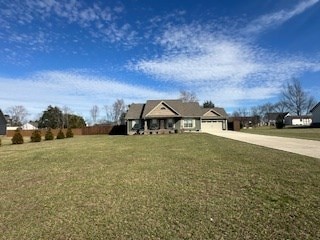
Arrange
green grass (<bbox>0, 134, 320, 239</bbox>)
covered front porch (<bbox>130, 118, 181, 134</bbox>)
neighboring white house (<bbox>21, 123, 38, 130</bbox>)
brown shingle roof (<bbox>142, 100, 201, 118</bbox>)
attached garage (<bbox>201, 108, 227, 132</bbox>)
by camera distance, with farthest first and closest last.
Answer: neighboring white house (<bbox>21, 123, 38, 130</bbox>) < attached garage (<bbox>201, 108, 227, 132</bbox>) < brown shingle roof (<bbox>142, 100, 201, 118</bbox>) < covered front porch (<bbox>130, 118, 181, 134</bbox>) < green grass (<bbox>0, 134, 320, 239</bbox>)

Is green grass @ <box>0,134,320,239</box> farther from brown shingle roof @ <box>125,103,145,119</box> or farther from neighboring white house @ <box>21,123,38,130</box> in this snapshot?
neighboring white house @ <box>21,123,38,130</box>

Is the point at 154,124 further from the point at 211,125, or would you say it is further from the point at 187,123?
the point at 211,125

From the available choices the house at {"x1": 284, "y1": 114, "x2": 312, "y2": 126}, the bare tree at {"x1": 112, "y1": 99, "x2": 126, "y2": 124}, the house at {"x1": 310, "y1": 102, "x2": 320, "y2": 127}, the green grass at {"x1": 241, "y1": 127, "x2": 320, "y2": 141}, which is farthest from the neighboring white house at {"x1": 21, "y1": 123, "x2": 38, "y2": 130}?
the house at {"x1": 284, "y1": 114, "x2": 312, "y2": 126}

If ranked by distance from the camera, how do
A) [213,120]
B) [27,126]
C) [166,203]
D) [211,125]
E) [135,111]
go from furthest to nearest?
[27,126] → [213,120] → [211,125] → [135,111] → [166,203]

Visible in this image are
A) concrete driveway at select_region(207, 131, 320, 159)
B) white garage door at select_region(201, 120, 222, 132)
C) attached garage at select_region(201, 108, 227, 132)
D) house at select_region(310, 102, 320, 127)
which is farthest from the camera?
house at select_region(310, 102, 320, 127)

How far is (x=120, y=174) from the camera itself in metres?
9.04

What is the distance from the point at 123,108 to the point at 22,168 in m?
77.1

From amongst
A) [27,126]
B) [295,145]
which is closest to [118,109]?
[27,126]

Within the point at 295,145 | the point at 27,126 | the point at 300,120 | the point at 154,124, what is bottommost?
the point at 295,145

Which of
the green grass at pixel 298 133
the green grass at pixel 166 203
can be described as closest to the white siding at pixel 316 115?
the green grass at pixel 298 133

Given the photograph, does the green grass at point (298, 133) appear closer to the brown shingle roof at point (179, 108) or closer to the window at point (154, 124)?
the brown shingle roof at point (179, 108)

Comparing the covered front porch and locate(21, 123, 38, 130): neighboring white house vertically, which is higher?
locate(21, 123, 38, 130): neighboring white house

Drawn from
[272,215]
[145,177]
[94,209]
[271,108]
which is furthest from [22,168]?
[271,108]

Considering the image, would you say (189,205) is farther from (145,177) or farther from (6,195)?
(6,195)
